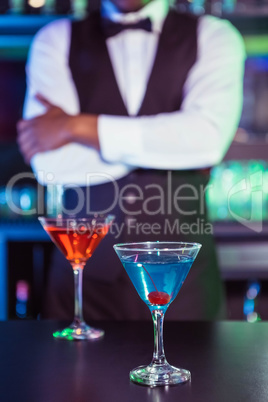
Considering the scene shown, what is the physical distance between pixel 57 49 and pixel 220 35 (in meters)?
0.75

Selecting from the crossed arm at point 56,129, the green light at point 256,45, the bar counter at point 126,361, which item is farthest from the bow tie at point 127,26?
the bar counter at point 126,361

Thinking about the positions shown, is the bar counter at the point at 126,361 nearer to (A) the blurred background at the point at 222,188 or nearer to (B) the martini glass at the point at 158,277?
(B) the martini glass at the point at 158,277

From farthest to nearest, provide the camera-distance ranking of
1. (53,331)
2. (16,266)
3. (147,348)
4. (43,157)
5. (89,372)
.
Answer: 1. (16,266)
2. (43,157)
3. (53,331)
4. (147,348)
5. (89,372)

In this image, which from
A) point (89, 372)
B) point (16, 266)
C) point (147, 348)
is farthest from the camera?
point (16, 266)

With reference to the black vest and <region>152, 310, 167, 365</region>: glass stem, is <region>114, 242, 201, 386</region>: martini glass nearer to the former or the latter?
<region>152, 310, 167, 365</region>: glass stem

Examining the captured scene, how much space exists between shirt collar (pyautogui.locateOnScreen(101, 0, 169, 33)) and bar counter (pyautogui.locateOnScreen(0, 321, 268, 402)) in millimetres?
1897

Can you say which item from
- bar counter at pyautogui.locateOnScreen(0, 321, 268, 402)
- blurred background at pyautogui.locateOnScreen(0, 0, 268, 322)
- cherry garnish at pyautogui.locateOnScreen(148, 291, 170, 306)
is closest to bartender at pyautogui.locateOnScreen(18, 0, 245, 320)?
blurred background at pyautogui.locateOnScreen(0, 0, 268, 322)

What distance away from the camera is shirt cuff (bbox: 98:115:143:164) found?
278 centimetres

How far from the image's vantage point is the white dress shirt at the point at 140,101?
2766 millimetres

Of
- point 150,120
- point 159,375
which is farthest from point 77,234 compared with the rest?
point 150,120

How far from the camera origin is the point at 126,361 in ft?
3.33

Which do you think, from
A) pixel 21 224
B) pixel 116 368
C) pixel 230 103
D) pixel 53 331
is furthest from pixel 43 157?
pixel 116 368

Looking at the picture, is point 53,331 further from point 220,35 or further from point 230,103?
point 220,35

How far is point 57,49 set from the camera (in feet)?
9.66
